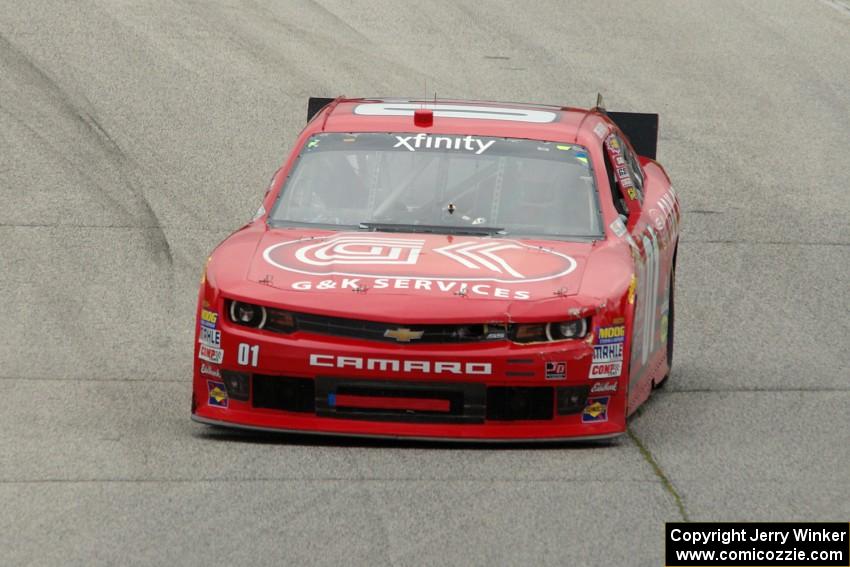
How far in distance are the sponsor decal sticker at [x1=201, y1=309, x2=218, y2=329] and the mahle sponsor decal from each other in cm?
53

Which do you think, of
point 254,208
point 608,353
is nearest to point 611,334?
point 608,353

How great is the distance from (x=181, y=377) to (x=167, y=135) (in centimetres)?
665

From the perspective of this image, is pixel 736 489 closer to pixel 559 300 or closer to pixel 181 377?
pixel 559 300

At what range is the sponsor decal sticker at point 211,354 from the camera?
7711 millimetres

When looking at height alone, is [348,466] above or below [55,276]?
above

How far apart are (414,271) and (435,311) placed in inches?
13.8

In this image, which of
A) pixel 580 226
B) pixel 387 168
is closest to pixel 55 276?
pixel 387 168

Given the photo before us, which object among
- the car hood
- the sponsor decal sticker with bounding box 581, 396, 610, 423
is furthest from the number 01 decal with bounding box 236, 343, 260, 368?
the sponsor decal sticker with bounding box 581, 396, 610, 423

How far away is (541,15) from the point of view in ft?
70.5

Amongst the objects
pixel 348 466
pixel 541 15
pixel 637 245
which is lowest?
pixel 541 15

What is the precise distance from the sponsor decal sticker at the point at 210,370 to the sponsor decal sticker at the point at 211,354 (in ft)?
0.10

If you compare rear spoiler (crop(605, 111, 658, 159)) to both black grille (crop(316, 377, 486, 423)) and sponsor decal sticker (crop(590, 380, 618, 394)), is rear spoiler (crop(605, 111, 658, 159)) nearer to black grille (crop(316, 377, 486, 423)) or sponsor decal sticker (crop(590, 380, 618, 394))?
sponsor decal sticker (crop(590, 380, 618, 394))

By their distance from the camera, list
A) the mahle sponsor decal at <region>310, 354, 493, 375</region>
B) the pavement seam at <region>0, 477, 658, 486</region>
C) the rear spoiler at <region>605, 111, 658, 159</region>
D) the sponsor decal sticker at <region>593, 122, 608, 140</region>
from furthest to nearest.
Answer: the rear spoiler at <region>605, 111, 658, 159</region>, the sponsor decal sticker at <region>593, 122, 608, 140</region>, the mahle sponsor decal at <region>310, 354, 493, 375</region>, the pavement seam at <region>0, 477, 658, 486</region>

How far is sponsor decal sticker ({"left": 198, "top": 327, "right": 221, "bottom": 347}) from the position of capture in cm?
771
